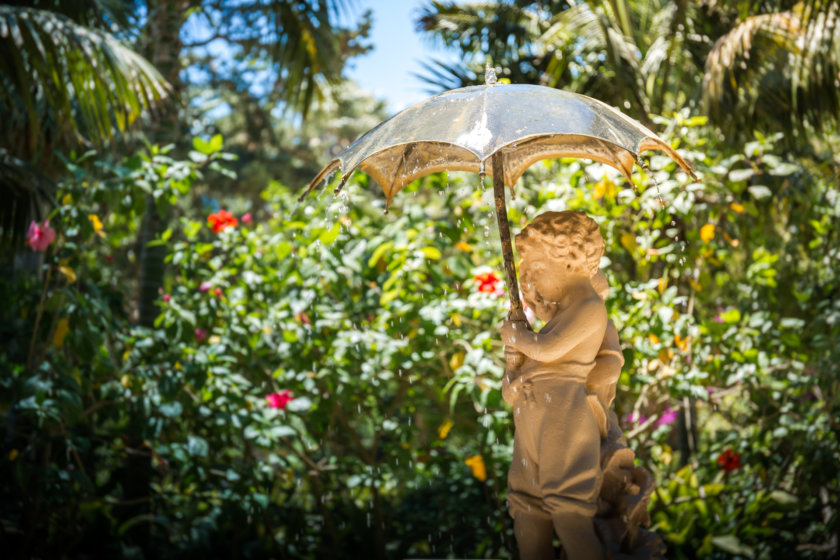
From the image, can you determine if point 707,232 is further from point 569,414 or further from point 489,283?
point 569,414

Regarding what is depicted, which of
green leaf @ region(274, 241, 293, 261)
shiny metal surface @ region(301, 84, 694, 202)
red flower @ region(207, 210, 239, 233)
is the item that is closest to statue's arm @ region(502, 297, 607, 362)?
shiny metal surface @ region(301, 84, 694, 202)

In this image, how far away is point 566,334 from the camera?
262 cm

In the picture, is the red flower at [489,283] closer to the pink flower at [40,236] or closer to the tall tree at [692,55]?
the tall tree at [692,55]

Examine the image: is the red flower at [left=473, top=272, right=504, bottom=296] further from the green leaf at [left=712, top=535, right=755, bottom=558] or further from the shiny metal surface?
the green leaf at [left=712, top=535, right=755, bottom=558]

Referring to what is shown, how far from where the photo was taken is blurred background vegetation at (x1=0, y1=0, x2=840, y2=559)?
432 centimetres

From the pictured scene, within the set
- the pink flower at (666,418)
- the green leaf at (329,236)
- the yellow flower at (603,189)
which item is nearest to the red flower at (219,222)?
the green leaf at (329,236)

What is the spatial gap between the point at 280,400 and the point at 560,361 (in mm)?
2289

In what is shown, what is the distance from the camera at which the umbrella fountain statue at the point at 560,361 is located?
94.1 inches

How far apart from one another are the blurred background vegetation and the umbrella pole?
1.09 m

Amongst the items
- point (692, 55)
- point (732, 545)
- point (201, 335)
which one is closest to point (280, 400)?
point (201, 335)

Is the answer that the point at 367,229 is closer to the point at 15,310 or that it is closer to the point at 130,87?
the point at 130,87

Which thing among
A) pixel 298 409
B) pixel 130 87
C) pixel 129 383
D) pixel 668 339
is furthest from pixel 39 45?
pixel 668 339

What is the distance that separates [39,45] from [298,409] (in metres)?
2.33

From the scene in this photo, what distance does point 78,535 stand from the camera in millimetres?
4781
